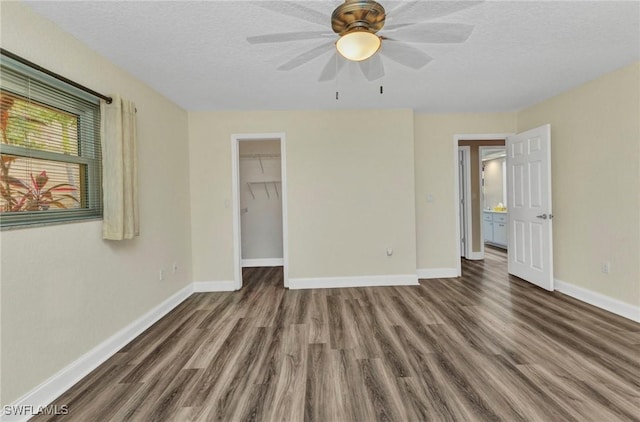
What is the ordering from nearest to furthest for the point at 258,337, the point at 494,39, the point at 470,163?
the point at 494,39 < the point at 258,337 < the point at 470,163

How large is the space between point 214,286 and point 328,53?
323 centimetres

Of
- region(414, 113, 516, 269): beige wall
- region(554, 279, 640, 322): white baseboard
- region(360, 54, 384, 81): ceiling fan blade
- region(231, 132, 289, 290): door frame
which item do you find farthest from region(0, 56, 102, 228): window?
region(554, 279, 640, 322): white baseboard

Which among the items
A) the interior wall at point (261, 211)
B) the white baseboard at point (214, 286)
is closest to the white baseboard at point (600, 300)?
the white baseboard at point (214, 286)

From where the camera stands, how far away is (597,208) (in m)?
3.06

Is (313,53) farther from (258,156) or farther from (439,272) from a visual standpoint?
(258,156)

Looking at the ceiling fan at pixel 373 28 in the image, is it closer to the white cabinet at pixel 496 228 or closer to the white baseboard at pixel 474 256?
the white baseboard at pixel 474 256

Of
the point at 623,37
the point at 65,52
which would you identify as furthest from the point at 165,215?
the point at 623,37

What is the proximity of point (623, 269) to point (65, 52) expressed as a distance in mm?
5234

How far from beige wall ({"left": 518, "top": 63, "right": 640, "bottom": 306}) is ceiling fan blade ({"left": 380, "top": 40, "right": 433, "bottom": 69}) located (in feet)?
8.04

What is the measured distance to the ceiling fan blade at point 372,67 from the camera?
202cm

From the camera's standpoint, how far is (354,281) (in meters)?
3.91

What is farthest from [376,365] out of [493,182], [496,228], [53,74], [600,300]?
[493,182]

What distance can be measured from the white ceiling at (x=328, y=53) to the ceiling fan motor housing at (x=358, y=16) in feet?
0.98

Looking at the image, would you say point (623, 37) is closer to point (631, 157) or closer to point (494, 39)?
point (494, 39)
